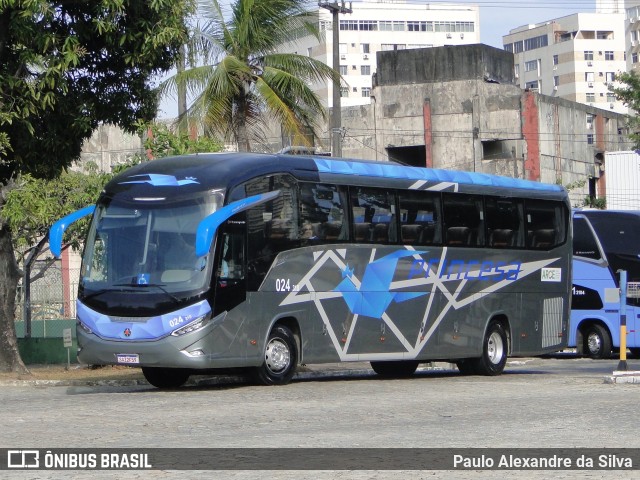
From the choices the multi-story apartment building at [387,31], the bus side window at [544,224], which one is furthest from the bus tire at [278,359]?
the multi-story apartment building at [387,31]

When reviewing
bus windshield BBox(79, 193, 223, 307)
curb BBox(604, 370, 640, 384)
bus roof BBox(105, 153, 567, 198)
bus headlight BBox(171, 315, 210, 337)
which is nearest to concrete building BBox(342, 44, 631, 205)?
bus roof BBox(105, 153, 567, 198)

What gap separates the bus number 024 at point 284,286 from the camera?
720 inches

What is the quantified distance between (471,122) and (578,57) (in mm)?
79692

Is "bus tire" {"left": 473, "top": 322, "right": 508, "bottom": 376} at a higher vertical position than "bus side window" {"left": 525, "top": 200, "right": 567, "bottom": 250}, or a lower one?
lower

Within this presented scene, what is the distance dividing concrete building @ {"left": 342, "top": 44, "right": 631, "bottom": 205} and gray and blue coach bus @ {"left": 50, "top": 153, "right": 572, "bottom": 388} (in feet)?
113

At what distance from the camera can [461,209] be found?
21.5m

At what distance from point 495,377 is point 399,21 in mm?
112359

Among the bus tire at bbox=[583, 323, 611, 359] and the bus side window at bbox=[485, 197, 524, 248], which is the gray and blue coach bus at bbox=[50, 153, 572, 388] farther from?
the bus tire at bbox=[583, 323, 611, 359]

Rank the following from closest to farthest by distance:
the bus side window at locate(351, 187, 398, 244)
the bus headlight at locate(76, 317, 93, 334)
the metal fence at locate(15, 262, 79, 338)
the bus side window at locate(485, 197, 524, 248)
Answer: the bus headlight at locate(76, 317, 93, 334), the bus side window at locate(351, 187, 398, 244), the bus side window at locate(485, 197, 524, 248), the metal fence at locate(15, 262, 79, 338)

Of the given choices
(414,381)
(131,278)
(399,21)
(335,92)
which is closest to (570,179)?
(335,92)

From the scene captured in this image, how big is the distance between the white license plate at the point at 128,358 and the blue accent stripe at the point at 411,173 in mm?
4308

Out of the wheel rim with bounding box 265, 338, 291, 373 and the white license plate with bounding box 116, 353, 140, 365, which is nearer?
the white license plate with bounding box 116, 353, 140, 365

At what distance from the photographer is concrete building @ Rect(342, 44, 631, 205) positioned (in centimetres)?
5860

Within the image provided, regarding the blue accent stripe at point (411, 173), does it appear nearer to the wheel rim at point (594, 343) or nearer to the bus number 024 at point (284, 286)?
the bus number 024 at point (284, 286)
